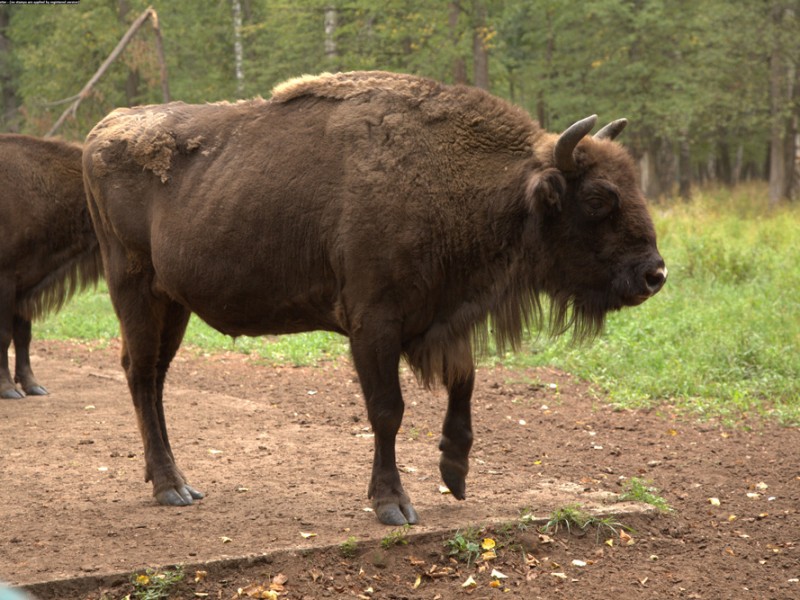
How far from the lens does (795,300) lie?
11.2 meters

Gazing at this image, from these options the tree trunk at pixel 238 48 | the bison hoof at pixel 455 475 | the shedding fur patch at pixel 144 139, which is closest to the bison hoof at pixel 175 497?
the bison hoof at pixel 455 475

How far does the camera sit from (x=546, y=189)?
500cm

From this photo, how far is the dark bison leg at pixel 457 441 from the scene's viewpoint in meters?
5.48

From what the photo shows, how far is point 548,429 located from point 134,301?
3295mm

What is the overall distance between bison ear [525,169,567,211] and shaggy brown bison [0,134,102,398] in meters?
5.49

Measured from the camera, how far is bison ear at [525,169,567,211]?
5.02 meters

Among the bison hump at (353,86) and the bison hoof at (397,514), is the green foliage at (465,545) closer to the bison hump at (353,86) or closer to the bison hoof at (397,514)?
the bison hoof at (397,514)

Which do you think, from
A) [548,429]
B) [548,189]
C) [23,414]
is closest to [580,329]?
[548,189]

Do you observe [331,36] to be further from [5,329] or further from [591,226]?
[591,226]

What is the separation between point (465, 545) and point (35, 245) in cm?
579

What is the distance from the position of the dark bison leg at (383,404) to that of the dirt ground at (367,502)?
0.56 feet

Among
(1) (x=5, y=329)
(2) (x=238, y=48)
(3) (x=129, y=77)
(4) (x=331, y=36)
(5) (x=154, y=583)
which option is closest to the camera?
(5) (x=154, y=583)

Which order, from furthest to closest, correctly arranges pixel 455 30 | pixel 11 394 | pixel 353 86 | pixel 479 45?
1. pixel 455 30
2. pixel 479 45
3. pixel 11 394
4. pixel 353 86

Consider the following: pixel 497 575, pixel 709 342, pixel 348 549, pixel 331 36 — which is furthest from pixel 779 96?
pixel 348 549
